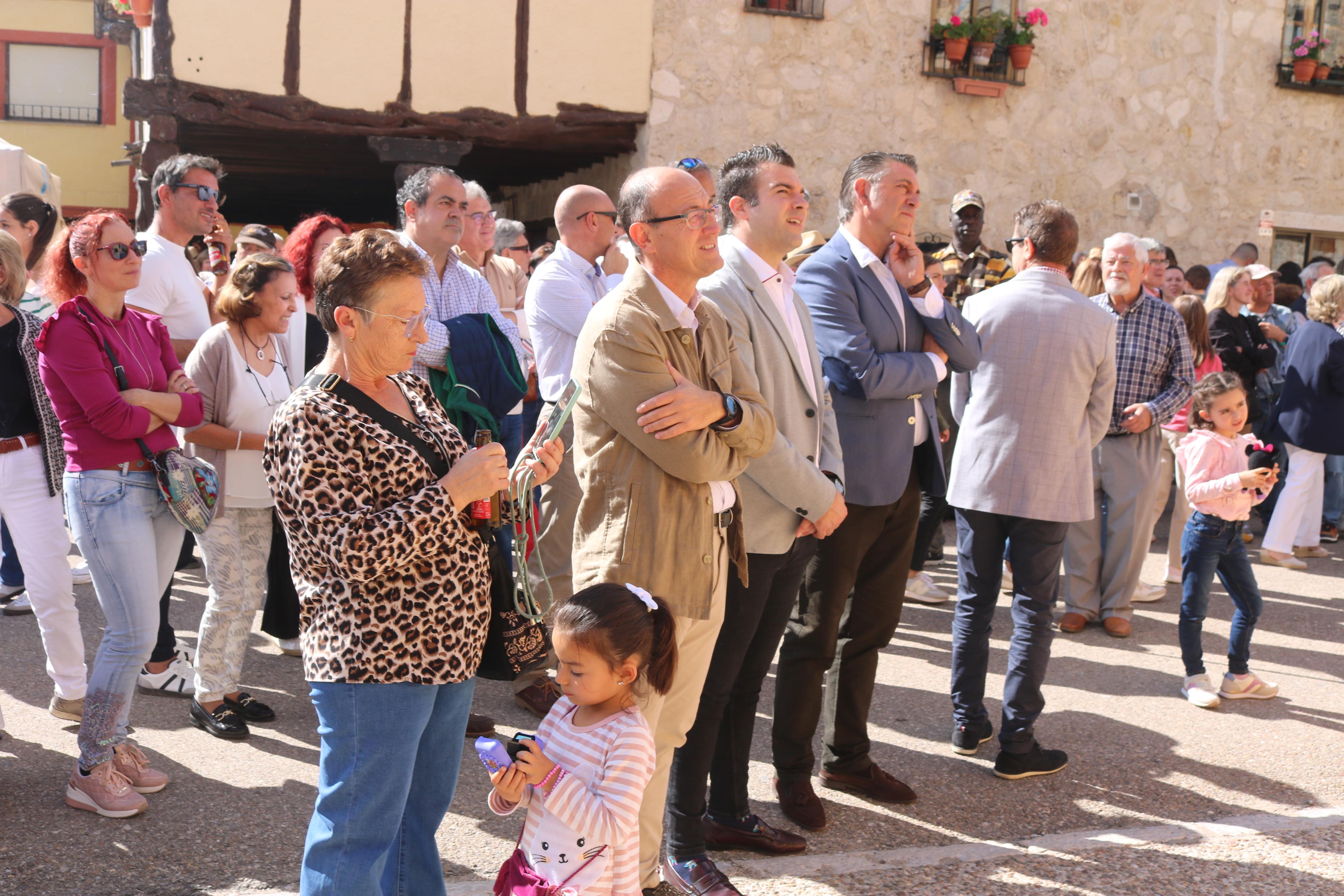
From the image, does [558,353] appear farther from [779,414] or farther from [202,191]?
[202,191]

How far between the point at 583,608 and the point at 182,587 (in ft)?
16.5

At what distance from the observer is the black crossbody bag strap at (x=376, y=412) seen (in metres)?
2.57

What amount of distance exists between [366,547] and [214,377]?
2.63 metres

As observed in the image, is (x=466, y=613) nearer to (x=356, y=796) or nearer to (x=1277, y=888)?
(x=356, y=796)

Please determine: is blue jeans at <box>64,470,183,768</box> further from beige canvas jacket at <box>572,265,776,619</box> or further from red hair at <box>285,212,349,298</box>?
beige canvas jacket at <box>572,265,776,619</box>

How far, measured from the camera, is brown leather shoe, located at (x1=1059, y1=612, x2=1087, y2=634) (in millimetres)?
6738

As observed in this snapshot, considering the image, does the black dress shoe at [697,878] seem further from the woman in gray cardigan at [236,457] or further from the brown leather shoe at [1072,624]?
the brown leather shoe at [1072,624]

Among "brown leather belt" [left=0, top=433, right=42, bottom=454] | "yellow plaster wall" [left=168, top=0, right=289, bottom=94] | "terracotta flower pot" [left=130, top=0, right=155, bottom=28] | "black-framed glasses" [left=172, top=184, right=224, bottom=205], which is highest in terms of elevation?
"terracotta flower pot" [left=130, top=0, right=155, bottom=28]

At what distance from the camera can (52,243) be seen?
4215 mm

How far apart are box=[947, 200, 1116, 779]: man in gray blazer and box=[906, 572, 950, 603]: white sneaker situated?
7.96 feet

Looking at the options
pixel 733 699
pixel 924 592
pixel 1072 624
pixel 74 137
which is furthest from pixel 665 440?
pixel 74 137

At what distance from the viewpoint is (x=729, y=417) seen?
3.10 meters

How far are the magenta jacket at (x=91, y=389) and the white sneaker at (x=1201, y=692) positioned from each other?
4636 millimetres

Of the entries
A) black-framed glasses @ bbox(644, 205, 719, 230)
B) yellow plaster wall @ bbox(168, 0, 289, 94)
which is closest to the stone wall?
yellow plaster wall @ bbox(168, 0, 289, 94)
